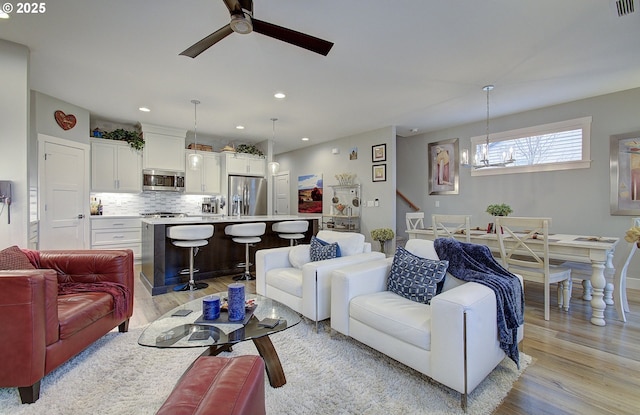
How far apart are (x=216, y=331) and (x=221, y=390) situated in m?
0.94

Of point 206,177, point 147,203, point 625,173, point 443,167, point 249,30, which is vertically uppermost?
point 249,30

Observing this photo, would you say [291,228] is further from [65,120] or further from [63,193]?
[65,120]

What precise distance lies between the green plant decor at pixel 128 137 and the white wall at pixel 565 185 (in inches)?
226

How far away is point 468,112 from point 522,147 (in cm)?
104

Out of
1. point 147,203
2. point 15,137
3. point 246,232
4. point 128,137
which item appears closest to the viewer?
point 15,137

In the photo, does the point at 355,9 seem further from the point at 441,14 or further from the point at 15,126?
the point at 15,126

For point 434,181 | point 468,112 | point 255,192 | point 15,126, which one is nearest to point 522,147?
point 468,112

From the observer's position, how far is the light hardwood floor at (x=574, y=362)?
5.53 feet

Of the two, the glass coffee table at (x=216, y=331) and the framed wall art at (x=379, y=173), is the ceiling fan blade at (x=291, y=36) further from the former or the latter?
the framed wall art at (x=379, y=173)

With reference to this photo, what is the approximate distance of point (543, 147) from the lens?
457cm

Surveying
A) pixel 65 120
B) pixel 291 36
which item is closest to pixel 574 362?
pixel 291 36

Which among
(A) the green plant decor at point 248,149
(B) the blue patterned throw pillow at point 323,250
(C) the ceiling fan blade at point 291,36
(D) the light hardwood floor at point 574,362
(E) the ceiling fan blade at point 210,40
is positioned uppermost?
(A) the green plant decor at point 248,149

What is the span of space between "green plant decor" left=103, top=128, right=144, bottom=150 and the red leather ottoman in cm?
559

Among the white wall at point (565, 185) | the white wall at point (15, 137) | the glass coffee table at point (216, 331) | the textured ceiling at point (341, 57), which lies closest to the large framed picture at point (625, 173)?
the white wall at point (565, 185)
